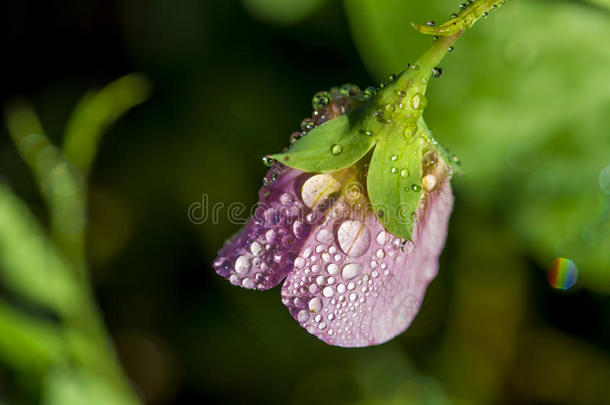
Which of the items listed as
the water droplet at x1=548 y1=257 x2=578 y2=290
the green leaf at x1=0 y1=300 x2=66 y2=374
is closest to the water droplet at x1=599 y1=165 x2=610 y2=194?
the water droplet at x1=548 y1=257 x2=578 y2=290

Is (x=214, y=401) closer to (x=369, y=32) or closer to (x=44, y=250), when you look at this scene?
(x=44, y=250)

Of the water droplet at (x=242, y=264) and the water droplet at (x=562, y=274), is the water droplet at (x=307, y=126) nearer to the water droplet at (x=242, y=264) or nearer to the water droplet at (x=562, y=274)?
the water droplet at (x=242, y=264)

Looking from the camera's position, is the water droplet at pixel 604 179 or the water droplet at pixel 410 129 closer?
the water droplet at pixel 410 129

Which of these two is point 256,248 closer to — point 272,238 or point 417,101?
point 272,238

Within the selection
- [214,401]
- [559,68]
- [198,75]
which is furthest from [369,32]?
[214,401]

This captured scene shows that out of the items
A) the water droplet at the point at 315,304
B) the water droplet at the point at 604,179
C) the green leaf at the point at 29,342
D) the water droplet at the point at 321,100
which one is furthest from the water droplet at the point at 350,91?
the green leaf at the point at 29,342

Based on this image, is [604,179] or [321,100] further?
[604,179]

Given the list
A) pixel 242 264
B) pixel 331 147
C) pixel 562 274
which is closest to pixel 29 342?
pixel 242 264

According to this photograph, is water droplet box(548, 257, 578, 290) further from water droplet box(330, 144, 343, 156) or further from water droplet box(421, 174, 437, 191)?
water droplet box(330, 144, 343, 156)

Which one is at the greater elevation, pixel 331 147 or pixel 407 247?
pixel 331 147
